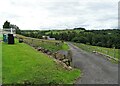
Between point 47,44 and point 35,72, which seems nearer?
point 35,72

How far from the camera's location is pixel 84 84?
54.9 ft

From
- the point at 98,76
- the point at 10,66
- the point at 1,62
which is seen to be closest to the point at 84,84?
the point at 98,76

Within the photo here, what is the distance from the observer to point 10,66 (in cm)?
2008

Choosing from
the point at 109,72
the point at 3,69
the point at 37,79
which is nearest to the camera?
the point at 37,79

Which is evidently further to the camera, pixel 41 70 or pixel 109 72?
pixel 109 72

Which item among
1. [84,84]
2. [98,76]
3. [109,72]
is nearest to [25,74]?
[84,84]

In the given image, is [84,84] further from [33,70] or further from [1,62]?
[1,62]

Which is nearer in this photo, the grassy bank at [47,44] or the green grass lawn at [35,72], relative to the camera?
the green grass lawn at [35,72]

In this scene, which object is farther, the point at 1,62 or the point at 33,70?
the point at 1,62

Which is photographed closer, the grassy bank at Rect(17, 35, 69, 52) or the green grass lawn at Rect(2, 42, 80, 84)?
the green grass lawn at Rect(2, 42, 80, 84)

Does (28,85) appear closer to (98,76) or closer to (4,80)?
(4,80)

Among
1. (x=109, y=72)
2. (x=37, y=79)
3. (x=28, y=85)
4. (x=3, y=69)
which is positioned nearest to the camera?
(x=28, y=85)

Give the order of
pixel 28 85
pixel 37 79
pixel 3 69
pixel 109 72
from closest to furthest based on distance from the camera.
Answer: pixel 28 85 < pixel 37 79 < pixel 3 69 < pixel 109 72

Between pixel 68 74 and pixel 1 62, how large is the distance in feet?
20.0
